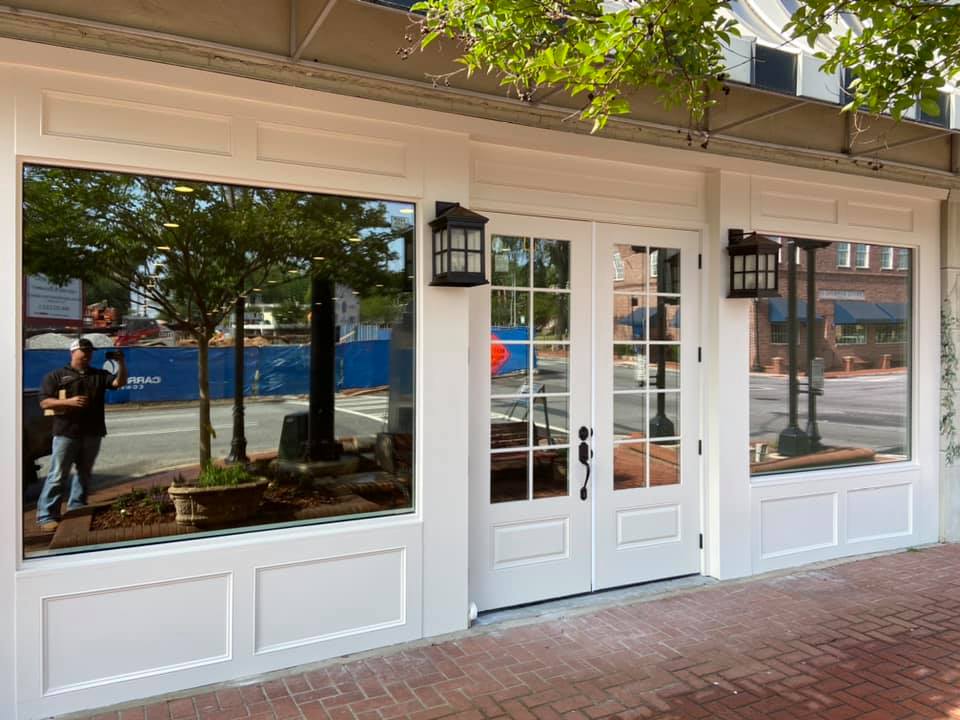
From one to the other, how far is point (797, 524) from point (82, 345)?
17.5ft

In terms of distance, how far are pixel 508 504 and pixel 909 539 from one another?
4.06 meters

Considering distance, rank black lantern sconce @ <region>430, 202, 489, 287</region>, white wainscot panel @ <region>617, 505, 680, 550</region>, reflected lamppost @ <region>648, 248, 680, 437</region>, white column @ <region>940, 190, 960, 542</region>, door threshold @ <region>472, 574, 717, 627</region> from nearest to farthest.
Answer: black lantern sconce @ <region>430, 202, 489, 287</region>, door threshold @ <region>472, 574, 717, 627</region>, white wainscot panel @ <region>617, 505, 680, 550</region>, reflected lamppost @ <region>648, 248, 680, 437</region>, white column @ <region>940, 190, 960, 542</region>

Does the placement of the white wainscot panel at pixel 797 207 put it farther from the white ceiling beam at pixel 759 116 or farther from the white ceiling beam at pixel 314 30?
the white ceiling beam at pixel 314 30

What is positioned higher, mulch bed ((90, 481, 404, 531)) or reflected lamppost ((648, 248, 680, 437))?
reflected lamppost ((648, 248, 680, 437))

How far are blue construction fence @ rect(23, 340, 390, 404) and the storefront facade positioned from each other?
0.70 feet

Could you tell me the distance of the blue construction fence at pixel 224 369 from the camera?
3471mm

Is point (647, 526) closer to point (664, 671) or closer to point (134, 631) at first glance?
point (664, 671)

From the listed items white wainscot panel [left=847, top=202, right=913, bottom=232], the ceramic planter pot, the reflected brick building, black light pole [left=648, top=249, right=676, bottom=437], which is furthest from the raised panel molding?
the ceramic planter pot

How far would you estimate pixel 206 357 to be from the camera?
146 inches

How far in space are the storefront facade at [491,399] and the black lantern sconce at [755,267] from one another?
0.41 ft

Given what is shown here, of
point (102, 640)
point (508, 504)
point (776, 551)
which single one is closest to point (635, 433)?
point (508, 504)

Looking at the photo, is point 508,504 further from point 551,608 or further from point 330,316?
point 330,316

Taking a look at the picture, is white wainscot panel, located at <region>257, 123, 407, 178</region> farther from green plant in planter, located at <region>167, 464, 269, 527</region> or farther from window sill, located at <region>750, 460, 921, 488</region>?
window sill, located at <region>750, 460, 921, 488</region>

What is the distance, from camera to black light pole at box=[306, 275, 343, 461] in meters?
3.99
